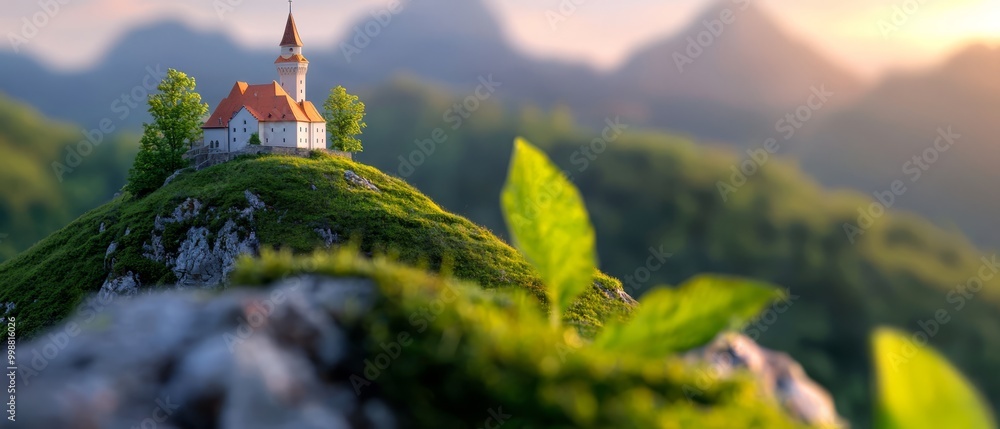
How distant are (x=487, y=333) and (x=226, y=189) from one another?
3410cm

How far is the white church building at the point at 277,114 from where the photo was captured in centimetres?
4266

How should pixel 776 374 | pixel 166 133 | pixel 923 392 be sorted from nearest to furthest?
1. pixel 923 392
2. pixel 776 374
3. pixel 166 133

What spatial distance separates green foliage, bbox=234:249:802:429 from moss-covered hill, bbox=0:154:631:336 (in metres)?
23.8

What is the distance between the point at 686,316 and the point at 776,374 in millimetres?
977

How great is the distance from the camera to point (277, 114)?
42719 mm

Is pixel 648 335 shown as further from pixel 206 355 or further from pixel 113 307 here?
pixel 113 307

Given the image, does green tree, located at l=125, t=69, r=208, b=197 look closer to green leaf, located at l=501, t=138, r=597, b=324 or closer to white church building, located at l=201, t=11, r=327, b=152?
white church building, located at l=201, t=11, r=327, b=152

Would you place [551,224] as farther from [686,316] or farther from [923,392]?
[923,392]

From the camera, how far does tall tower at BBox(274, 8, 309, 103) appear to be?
44875 mm

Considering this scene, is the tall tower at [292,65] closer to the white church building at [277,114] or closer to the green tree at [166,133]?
the white church building at [277,114]

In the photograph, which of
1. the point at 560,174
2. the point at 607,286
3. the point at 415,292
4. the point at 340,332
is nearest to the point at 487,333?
the point at 415,292

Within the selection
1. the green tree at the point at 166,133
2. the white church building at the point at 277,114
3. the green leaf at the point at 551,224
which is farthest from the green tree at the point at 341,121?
the green leaf at the point at 551,224

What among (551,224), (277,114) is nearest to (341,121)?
(277,114)

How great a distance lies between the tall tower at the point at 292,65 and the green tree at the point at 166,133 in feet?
17.6
